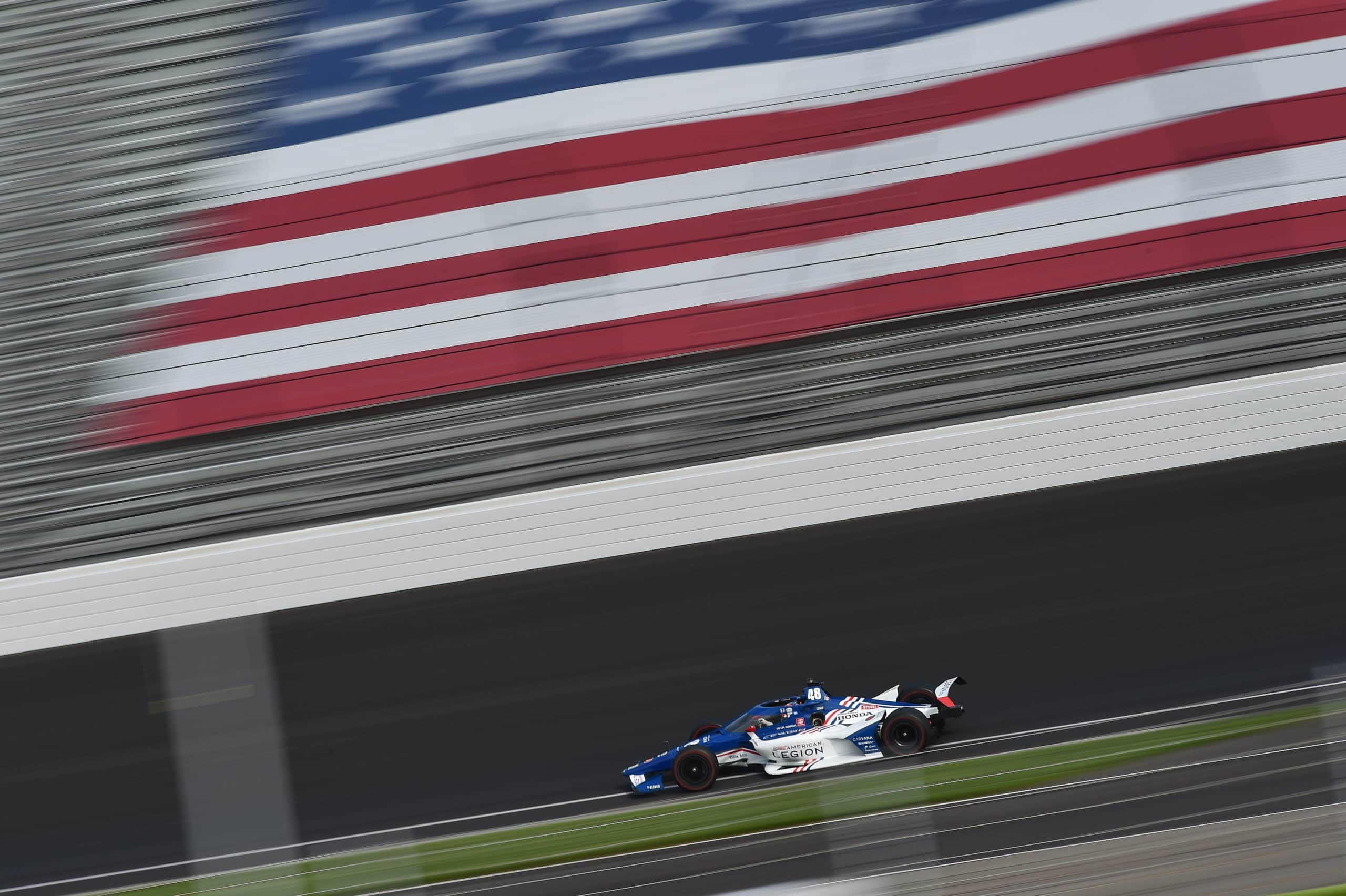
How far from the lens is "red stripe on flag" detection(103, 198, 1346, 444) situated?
7820mm

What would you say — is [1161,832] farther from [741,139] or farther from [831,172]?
[741,139]

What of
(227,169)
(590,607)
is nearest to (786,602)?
(590,607)

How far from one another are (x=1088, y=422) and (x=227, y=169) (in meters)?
6.70

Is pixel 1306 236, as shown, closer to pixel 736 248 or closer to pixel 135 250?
pixel 736 248

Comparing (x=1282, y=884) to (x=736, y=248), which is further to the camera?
(x=736, y=248)

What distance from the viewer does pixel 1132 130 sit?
795 centimetres

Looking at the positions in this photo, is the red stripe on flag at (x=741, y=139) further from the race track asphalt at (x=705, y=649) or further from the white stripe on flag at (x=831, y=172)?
the race track asphalt at (x=705, y=649)

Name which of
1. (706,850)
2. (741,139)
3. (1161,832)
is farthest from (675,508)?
(1161,832)

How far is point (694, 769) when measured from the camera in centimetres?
721

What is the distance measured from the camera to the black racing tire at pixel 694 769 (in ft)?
23.6

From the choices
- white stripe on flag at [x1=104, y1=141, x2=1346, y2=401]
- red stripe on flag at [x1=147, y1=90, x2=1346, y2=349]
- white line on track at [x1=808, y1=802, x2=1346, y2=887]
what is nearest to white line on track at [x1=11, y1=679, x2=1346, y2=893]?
white stripe on flag at [x1=104, y1=141, x2=1346, y2=401]

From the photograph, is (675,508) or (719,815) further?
(675,508)

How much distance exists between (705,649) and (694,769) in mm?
1205

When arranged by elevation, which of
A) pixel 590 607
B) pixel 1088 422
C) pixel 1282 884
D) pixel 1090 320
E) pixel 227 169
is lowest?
pixel 1282 884
